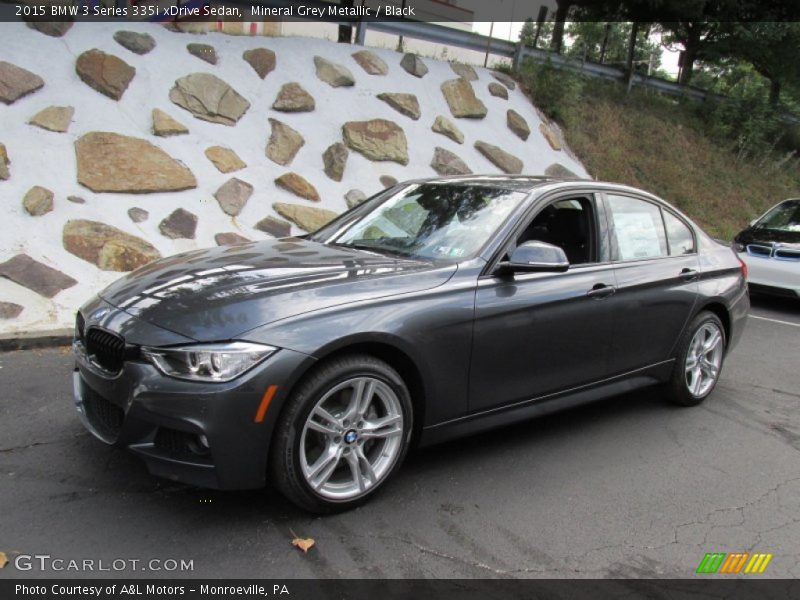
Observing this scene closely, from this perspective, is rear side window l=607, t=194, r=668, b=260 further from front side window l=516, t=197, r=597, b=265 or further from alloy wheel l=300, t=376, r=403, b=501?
alloy wheel l=300, t=376, r=403, b=501

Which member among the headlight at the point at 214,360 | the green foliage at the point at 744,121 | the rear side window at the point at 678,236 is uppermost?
the green foliage at the point at 744,121

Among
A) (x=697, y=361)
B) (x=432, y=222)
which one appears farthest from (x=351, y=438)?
(x=697, y=361)

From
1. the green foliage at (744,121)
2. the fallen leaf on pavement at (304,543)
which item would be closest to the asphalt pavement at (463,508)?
the fallen leaf on pavement at (304,543)

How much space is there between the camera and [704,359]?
5207 mm

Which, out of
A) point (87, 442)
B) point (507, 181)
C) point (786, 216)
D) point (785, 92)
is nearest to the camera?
point (87, 442)

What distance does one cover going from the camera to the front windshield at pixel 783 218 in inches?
393

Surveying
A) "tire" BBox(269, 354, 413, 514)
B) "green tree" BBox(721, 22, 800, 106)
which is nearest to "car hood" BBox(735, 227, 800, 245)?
"green tree" BBox(721, 22, 800, 106)

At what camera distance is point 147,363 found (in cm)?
301

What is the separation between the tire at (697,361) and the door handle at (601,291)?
3.15 ft

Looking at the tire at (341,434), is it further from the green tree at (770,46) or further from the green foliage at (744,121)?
the green tree at (770,46)

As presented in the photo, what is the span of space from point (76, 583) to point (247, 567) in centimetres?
64

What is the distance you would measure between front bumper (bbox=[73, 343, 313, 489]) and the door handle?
6.39 ft

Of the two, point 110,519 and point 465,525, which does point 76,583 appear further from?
point 465,525

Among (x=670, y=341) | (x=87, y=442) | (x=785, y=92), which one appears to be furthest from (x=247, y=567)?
(x=785, y=92)
